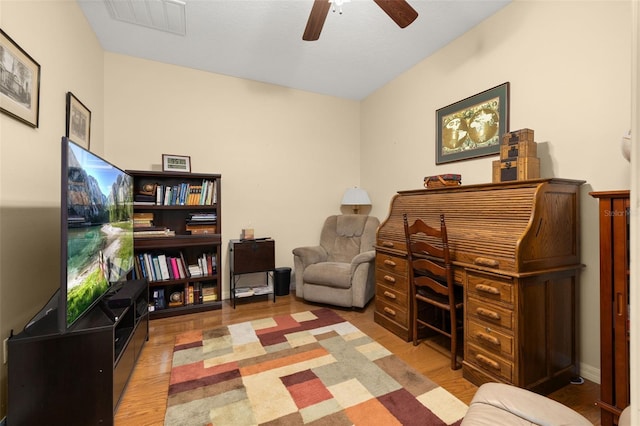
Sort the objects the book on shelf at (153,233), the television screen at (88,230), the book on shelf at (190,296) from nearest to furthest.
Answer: the television screen at (88,230), the book on shelf at (153,233), the book on shelf at (190,296)

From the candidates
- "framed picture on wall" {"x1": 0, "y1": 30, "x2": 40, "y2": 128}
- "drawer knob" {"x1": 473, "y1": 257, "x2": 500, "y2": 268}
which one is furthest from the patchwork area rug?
"framed picture on wall" {"x1": 0, "y1": 30, "x2": 40, "y2": 128}

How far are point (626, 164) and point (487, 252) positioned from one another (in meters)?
0.94

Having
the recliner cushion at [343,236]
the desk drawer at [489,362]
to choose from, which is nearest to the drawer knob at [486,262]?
the desk drawer at [489,362]

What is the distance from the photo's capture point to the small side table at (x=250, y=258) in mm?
3211

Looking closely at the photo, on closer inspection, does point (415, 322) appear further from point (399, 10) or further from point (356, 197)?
point (399, 10)

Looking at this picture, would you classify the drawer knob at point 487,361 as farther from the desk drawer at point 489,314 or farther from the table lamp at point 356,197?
the table lamp at point 356,197

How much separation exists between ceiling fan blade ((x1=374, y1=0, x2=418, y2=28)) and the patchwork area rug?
236 cm

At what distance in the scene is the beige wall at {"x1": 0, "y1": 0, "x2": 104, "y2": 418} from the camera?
4.97 ft

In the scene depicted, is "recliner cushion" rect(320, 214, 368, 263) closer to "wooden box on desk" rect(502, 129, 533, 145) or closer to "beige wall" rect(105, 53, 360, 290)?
"beige wall" rect(105, 53, 360, 290)

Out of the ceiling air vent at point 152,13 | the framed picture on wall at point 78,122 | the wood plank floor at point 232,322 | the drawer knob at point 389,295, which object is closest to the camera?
the wood plank floor at point 232,322

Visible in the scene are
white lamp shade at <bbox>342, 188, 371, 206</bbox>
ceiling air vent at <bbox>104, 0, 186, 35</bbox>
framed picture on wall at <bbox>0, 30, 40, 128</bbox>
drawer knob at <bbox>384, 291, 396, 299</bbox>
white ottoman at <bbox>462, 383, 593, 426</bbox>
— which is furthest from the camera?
white lamp shade at <bbox>342, 188, 371, 206</bbox>

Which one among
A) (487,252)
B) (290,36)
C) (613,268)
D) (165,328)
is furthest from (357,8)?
(165,328)

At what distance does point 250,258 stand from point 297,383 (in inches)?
65.1

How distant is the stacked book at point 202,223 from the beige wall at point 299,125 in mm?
249
